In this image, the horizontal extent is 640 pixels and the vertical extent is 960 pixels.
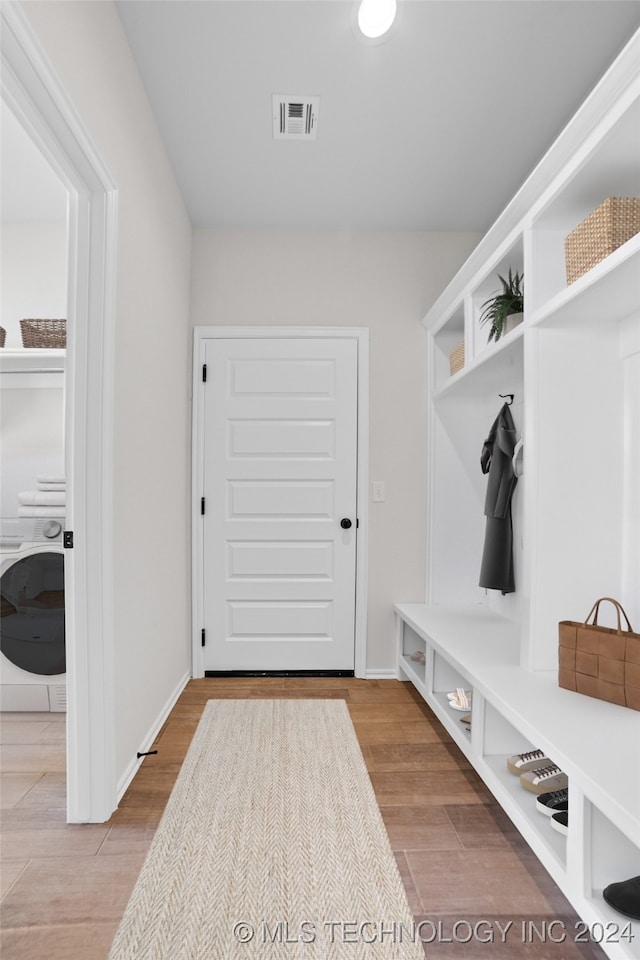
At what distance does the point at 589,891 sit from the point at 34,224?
387 cm

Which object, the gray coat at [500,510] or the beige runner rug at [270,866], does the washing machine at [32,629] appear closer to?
the beige runner rug at [270,866]

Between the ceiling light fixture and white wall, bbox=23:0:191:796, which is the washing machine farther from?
the ceiling light fixture

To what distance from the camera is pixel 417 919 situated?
1.48 metres

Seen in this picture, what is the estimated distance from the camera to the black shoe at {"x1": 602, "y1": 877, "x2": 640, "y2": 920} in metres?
1.24

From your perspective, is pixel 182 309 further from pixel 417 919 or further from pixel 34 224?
pixel 417 919

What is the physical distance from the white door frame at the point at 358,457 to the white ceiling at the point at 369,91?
678 millimetres

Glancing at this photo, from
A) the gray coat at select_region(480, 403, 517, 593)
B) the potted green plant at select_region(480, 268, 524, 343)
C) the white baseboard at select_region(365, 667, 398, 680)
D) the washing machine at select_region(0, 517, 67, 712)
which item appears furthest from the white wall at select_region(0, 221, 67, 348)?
the white baseboard at select_region(365, 667, 398, 680)

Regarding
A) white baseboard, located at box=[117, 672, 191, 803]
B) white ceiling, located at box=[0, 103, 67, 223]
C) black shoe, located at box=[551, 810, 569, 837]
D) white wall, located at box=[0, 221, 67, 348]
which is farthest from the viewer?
white wall, located at box=[0, 221, 67, 348]

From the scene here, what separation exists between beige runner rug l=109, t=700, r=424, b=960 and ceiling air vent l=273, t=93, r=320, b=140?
8.83ft

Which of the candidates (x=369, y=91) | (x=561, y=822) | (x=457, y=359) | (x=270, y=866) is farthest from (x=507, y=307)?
(x=270, y=866)

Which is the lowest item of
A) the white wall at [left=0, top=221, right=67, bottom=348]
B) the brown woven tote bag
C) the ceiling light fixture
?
the brown woven tote bag

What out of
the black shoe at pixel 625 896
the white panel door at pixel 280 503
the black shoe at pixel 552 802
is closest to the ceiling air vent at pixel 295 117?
the white panel door at pixel 280 503

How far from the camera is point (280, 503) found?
3.53 m

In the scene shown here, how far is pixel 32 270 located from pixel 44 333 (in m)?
0.59
